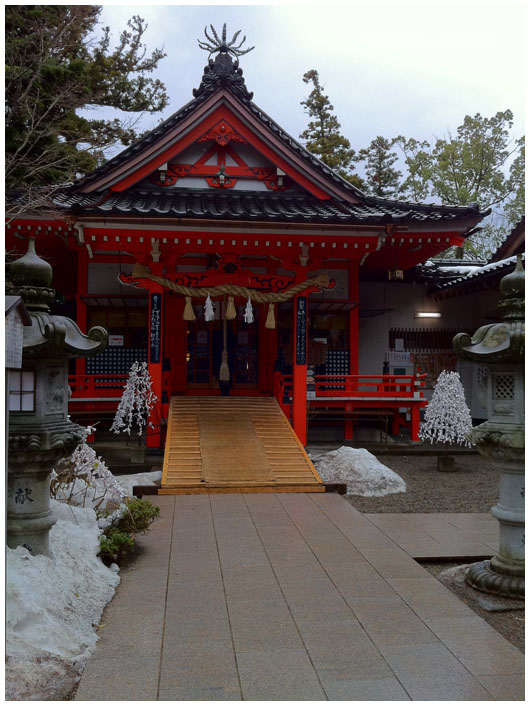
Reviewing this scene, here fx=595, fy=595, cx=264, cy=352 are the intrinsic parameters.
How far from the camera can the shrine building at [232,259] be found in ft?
37.6

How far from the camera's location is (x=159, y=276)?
467 inches

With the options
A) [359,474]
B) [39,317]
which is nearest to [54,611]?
[39,317]

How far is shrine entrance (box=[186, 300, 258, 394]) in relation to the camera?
47.8ft

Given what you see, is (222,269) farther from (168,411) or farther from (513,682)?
(513,682)

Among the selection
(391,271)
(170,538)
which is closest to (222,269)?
(391,271)

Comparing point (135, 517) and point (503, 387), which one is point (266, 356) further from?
point (503, 387)

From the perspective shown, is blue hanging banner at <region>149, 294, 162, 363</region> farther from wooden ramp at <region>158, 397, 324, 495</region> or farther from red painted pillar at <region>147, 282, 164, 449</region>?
wooden ramp at <region>158, 397, 324, 495</region>

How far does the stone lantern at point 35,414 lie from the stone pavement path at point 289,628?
0.99 metres

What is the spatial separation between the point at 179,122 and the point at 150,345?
4960 millimetres

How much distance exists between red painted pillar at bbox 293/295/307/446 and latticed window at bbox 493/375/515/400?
6.69 m

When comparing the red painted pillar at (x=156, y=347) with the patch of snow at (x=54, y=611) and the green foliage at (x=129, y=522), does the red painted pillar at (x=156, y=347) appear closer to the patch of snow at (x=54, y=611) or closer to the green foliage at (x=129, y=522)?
the green foliage at (x=129, y=522)

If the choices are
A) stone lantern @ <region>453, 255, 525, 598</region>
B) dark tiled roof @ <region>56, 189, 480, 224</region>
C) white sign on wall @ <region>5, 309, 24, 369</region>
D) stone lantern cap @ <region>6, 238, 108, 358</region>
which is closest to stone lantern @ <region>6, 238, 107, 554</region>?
stone lantern cap @ <region>6, 238, 108, 358</region>

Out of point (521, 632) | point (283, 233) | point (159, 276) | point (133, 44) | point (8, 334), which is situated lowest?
point (521, 632)

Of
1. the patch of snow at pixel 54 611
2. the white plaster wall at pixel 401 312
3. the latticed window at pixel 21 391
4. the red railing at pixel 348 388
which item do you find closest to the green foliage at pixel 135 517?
the patch of snow at pixel 54 611
